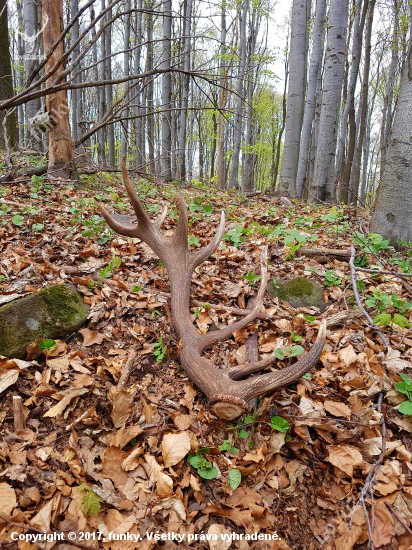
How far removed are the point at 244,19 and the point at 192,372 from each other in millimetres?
A: 15340

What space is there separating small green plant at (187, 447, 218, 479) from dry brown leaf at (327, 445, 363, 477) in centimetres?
64

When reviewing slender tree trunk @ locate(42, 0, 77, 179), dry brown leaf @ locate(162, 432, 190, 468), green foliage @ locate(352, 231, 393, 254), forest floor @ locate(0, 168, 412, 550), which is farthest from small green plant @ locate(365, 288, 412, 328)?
slender tree trunk @ locate(42, 0, 77, 179)

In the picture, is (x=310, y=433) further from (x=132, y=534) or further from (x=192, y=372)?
(x=132, y=534)

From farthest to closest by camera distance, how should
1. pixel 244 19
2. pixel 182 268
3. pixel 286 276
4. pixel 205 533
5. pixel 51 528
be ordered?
1. pixel 244 19
2. pixel 286 276
3. pixel 182 268
4. pixel 205 533
5. pixel 51 528

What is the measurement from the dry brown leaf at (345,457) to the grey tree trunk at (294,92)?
6.54 metres

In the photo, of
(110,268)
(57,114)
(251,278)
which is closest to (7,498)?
(110,268)

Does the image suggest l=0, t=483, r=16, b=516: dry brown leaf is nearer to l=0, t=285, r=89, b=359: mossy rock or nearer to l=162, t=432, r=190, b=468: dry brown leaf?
l=162, t=432, r=190, b=468: dry brown leaf

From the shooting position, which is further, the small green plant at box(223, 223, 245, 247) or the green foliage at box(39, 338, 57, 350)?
the small green plant at box(223, 223, 245, 247)

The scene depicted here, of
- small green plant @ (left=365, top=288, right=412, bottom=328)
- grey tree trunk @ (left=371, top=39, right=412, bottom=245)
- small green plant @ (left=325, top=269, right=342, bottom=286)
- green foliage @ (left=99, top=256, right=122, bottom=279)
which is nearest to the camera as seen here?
small green plant @ (left=365, top=288, right=412, bottom=328)

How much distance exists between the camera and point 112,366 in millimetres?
2088

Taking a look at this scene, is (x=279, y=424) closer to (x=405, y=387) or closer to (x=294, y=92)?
(x=405, y=387)

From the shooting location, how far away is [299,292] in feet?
9.86

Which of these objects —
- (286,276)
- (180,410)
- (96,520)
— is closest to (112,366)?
(180,410)

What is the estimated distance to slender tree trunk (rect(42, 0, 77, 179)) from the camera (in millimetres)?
4484
